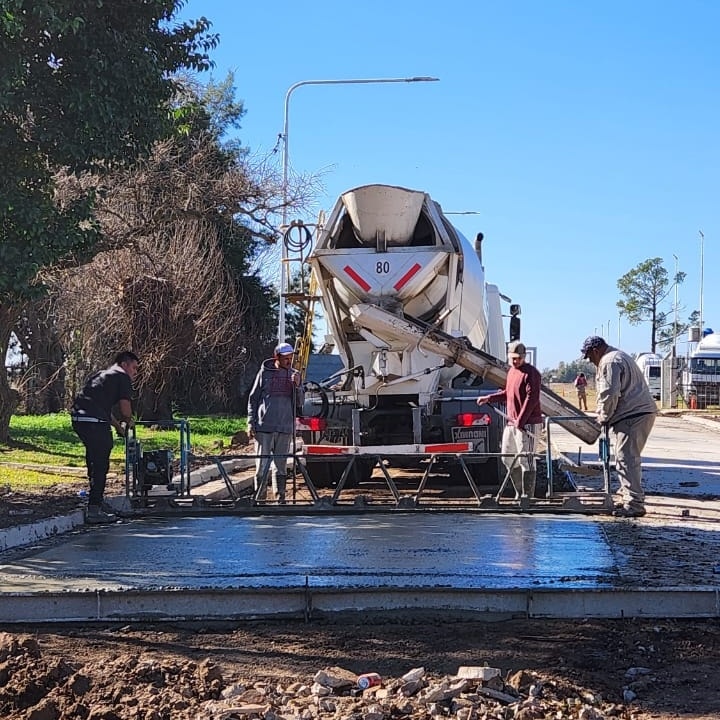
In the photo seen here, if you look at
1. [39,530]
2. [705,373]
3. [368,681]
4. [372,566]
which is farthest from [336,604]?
[705,373]

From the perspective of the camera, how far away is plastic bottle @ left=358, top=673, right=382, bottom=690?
4515 mm

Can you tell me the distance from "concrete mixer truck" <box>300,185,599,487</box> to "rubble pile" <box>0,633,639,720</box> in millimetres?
6583

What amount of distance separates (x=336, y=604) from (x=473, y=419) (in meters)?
6.15

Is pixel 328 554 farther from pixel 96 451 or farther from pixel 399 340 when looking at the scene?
pixel 399 340

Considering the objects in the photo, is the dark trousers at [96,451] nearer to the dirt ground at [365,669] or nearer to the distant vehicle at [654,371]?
the dirt ground at [365,669]

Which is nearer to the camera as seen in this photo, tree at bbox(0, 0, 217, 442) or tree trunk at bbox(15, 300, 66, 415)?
tree at bbox(0, 0, 217, 442)

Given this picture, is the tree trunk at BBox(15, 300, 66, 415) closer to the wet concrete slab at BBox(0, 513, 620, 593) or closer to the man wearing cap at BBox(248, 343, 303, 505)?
the man wearing cap at BBox(248, 343, 303, 505)

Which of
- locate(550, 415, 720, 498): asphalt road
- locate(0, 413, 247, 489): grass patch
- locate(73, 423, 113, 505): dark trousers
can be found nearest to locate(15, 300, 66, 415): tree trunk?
locate(0, 413, 247, 489): grass patch

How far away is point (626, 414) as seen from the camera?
31.1 feet

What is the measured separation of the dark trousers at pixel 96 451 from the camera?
31.0 feet

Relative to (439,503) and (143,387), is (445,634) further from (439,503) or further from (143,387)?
(143,387)

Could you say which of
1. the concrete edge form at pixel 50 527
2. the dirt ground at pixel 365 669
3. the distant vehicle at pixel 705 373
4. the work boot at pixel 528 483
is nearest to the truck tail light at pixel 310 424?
the concrete edge form at pixel 50 527

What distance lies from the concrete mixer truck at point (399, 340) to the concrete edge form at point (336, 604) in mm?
5172

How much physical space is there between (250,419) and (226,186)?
1327 centimetres
